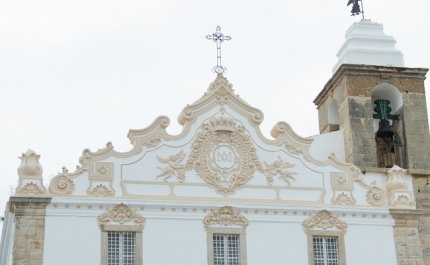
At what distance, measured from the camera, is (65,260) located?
20250 millimetres

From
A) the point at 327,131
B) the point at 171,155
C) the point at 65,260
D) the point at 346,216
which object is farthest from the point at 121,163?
the point at 327,131

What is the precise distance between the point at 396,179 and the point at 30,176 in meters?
8.92

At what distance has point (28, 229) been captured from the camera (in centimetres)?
2033

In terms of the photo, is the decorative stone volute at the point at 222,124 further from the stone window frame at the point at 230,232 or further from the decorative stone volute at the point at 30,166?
the decorative stone volute at the point at 30,166

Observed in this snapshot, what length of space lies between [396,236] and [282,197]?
2.97 meters

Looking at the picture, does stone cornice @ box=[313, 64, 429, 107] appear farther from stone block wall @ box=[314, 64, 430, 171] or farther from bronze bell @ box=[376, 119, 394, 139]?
bronze bell @ box=[376, 119, 394, 139]

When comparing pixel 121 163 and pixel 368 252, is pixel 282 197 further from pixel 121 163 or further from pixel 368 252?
pixel 121 163

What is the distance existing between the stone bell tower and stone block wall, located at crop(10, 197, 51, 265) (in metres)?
8.55

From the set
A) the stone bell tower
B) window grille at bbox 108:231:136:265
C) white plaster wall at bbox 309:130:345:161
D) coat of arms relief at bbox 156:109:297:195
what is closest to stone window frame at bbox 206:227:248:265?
coat of arms relief at bbox 156:109:297:195

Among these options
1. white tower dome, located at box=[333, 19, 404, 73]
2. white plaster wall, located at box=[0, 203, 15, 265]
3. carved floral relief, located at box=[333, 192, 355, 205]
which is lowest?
white plaster wall, located at box=[0, 203, 15, 265]

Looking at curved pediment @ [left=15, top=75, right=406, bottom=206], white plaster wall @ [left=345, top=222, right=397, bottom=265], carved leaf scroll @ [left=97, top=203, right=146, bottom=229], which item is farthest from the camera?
white plaster wall @ [left=345, top=222, right=397, bottom=265]

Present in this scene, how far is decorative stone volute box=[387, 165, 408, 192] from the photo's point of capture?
74.9 ft

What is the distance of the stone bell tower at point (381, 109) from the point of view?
24391 millimetres

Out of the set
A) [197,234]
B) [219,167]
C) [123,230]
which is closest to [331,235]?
[219,167]
